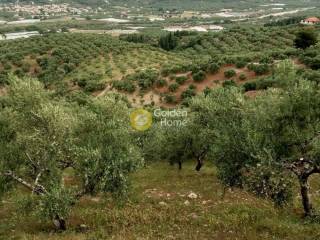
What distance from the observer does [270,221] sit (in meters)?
23.3

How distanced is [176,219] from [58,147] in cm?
756

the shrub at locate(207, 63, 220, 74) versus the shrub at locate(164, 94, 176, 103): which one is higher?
the shrub at locate(207, 63, 220, 74)

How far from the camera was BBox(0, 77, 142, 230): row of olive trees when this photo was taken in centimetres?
2205

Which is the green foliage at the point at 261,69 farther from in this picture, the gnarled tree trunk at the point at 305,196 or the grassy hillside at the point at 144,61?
the gnarled tree trunk at the point at 305,196

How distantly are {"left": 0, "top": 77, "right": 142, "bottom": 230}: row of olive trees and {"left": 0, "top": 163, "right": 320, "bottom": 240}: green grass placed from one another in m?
1.94

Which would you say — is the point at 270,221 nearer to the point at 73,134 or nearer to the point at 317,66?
the point at 73,134

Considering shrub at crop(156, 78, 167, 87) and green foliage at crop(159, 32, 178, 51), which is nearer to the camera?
shrub at crop(156, 78, 167, 87)

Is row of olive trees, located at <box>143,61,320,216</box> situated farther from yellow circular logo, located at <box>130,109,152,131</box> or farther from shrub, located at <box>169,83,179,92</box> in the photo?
shrub, located at <box>169,83,179,92</box>

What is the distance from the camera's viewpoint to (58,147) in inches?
→ 895

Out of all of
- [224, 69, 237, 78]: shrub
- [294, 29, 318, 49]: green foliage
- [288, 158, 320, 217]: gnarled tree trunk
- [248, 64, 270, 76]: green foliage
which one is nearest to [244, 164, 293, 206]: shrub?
[288, 158, 320, 217]: gnarled tree trunk

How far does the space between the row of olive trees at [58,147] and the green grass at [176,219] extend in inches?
76.3

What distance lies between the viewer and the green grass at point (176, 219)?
22.3 m

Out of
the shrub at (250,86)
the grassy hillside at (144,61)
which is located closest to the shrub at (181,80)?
the grassy hillside at (144,61)

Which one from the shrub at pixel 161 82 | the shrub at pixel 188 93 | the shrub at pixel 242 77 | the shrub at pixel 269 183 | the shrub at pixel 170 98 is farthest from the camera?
the shrub at pixel 161 82
